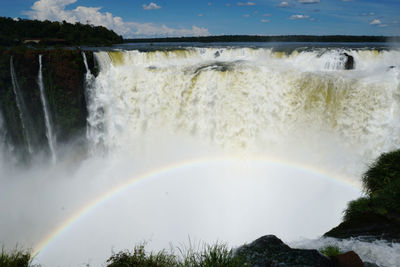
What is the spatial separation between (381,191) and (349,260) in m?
3.21

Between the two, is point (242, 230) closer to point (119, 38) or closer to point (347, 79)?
point (347, 79)

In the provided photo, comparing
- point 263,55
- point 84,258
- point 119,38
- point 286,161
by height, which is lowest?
point 84,258

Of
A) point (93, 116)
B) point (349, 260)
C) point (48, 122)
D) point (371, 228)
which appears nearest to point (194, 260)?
point (349, 260)

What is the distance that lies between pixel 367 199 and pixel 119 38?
133 feet

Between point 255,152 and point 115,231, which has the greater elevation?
point 255,152

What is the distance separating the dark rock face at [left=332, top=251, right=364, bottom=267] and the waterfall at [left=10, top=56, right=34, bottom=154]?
15823mm

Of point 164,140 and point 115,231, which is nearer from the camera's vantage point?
point 115,231

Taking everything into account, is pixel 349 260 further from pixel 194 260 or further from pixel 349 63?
pixel 349 63

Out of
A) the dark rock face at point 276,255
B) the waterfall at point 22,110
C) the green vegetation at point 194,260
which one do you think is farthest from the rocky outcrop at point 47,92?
the dark rock face at point 276,255

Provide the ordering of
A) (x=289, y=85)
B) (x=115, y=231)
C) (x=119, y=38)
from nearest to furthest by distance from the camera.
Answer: (x=115, y=231) < (x=289, y=85) < (x=119, y=38)

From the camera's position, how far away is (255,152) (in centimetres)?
1355

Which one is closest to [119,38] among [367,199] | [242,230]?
[242,230]

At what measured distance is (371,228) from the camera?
602 cm

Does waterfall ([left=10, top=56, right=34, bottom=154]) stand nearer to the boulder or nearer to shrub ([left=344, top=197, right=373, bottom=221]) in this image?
the boulder
